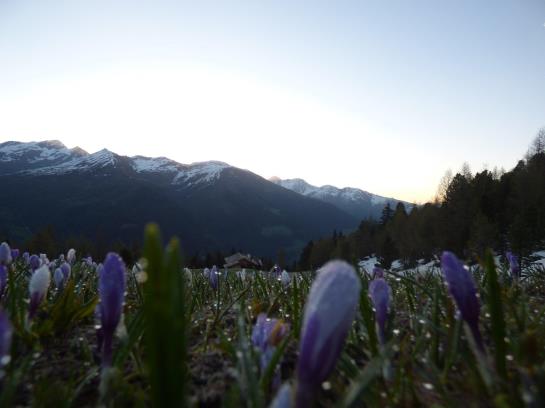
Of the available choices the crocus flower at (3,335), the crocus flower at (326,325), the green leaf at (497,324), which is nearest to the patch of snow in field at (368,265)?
the green leaf at (497,324)

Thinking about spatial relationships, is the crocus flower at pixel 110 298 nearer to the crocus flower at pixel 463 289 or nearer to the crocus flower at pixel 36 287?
the crocus flower at pixel 36 287

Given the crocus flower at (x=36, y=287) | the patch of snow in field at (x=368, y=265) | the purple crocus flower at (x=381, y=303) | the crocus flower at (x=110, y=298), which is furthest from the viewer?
the patch of snow in field at (x=368, y=265)

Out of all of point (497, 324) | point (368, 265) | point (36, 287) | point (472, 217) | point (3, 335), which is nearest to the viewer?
point (3, 335)

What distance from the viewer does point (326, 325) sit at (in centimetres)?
87

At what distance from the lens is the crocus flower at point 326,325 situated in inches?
34.0

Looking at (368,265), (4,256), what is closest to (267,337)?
(4,256)

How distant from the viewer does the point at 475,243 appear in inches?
1638

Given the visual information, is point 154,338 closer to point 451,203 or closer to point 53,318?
point 53,318

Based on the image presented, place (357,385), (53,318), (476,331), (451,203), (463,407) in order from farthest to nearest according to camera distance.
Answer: (451,203), (53,318), (476,331), (463,407), (357,385)

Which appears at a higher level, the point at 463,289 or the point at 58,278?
the point at 463,289

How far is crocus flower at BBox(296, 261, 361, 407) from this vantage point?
864mm

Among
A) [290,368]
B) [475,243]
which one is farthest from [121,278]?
[475,243]

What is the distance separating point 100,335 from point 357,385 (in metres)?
1.15

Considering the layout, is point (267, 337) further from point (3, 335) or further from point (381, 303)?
point (3, 335)
